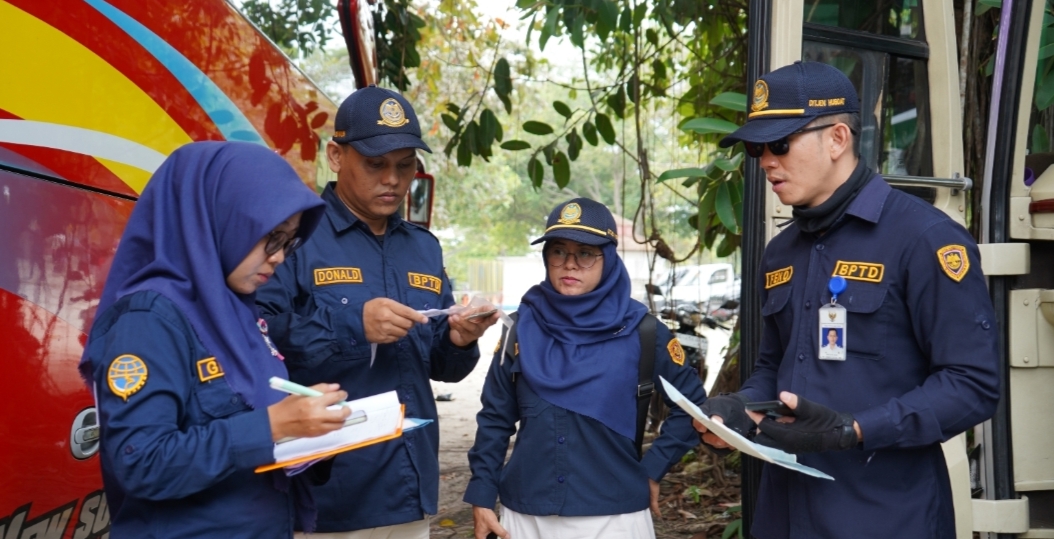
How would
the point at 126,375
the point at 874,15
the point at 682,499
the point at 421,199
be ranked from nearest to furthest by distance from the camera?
the point at 126,375 → the point at 874,15 → the point at 421,199 → the point at 682,499

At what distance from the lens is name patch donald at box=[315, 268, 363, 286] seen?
9.10 feet

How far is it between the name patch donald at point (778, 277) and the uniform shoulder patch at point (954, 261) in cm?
38

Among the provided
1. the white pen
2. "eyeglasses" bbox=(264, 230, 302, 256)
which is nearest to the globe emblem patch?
the white pen

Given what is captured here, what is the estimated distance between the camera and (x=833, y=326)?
88.9 inches

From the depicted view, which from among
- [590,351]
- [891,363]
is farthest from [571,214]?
[891,363]

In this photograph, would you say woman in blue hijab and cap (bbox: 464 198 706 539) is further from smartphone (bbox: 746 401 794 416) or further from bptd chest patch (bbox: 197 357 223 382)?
bptd chest patch (bbox: 197 357 223 382)

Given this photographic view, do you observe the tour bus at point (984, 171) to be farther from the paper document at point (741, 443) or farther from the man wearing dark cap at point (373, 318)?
the man wearing dark cap at point (373, 318)

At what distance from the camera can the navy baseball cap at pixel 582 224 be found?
9.94ft

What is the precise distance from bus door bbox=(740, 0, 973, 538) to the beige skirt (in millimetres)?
322

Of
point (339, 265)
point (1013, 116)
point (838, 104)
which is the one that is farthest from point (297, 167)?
point (1013, 116)

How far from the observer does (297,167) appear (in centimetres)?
389

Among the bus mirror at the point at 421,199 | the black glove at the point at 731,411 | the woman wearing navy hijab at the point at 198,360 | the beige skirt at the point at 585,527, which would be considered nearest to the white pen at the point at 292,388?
the woman wearing navy hijab at the point at 198,360

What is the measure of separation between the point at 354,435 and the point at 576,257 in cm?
135

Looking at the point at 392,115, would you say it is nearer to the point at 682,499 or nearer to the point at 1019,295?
the point at 1019,295
